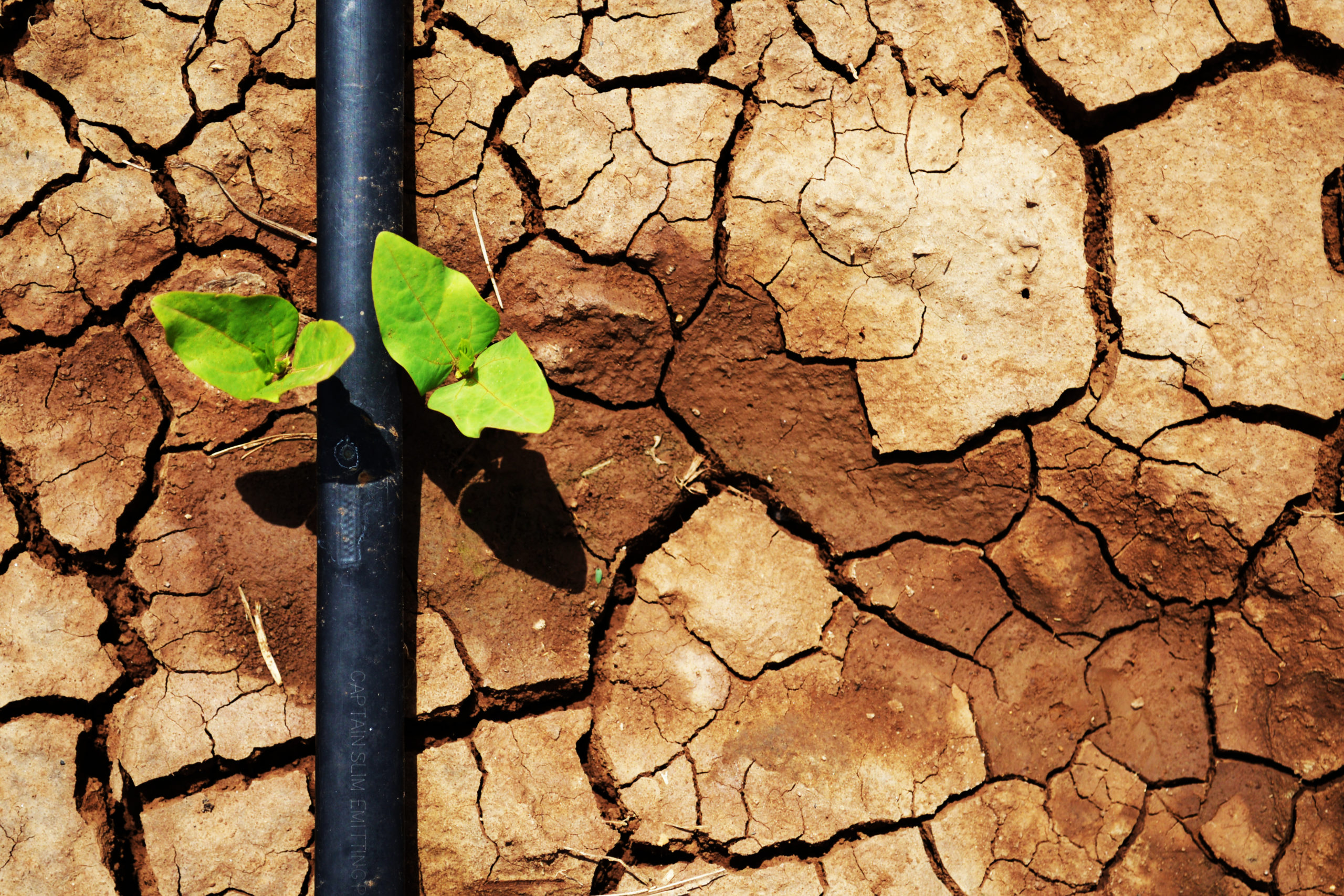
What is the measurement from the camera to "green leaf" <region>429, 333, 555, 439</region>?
1944mm

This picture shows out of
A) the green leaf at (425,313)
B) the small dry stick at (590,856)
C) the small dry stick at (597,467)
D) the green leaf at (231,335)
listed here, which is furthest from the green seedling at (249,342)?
the small dry stick at (590,856)

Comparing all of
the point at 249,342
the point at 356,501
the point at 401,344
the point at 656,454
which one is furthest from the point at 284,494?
the point at 656,454

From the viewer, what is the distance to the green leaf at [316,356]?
1899 mm

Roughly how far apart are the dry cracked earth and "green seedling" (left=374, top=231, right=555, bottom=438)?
0.68 feet

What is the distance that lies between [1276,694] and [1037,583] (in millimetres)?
699

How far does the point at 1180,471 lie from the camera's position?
225cm

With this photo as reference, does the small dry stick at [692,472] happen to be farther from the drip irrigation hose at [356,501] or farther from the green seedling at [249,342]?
the green seedling at [249,342]

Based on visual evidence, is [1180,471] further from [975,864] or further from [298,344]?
[298,344]

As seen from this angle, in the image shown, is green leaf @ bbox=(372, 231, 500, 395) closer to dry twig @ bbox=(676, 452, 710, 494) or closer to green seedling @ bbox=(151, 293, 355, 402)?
green seedling @ bbox=(151, 293, 355, 402)

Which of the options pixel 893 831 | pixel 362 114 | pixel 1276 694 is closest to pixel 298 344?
pixel 362 114

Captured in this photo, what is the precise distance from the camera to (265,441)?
2162 millimetres

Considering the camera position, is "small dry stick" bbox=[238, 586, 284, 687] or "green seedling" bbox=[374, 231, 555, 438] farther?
"small dry stick" bbox=[238, 586, 284, 687]

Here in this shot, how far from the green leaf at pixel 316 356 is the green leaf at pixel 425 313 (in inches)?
3.7

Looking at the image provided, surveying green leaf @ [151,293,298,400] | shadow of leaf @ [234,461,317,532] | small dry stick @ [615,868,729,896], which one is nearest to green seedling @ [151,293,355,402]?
green leaf @ [151,293,298,400]
